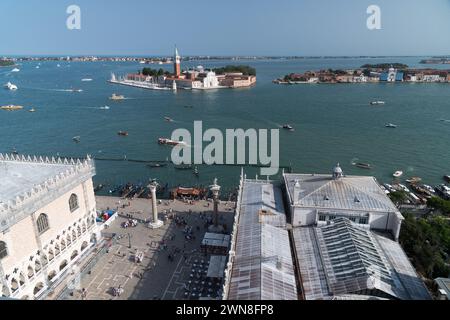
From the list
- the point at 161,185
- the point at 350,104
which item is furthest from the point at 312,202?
the point at 350,104

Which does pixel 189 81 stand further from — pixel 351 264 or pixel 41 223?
pixel 351 264

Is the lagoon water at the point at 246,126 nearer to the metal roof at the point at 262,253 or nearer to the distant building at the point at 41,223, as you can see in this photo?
the metal roof at the point at 262,253

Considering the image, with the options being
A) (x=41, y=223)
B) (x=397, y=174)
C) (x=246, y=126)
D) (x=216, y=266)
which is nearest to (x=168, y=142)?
(x=246, y=126)

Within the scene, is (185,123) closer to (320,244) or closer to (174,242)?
(174,242)

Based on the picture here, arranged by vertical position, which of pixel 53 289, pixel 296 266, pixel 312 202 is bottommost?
pixel 53 289

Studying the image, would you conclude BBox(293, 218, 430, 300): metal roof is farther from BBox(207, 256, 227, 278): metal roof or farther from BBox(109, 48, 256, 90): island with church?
BBox(109, 48, 256, 90): island with church

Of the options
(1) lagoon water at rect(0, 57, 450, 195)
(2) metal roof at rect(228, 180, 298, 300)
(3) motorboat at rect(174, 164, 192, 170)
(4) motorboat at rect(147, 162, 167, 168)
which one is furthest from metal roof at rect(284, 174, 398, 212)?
(4) motorboat at rect(147, 162, 167, 168)
